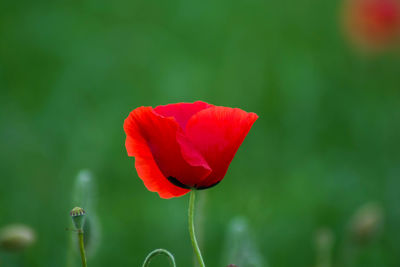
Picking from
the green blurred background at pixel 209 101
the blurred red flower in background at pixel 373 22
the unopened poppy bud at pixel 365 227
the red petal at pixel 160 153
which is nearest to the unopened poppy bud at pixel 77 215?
the red petal at pixel 160 153

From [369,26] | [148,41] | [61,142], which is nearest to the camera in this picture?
[61,142]

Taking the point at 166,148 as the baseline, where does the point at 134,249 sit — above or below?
above

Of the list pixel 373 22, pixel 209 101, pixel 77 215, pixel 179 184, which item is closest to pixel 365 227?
pixel 179 184

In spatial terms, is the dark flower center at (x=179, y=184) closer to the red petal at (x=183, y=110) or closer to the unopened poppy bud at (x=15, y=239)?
the red petal at (x=183, y=110)

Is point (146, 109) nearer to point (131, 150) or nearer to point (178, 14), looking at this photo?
point (131, 150)

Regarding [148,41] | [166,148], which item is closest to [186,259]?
[166,148]

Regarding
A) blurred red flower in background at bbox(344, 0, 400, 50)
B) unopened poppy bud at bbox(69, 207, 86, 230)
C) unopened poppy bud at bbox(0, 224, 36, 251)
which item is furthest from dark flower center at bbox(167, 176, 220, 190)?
blurred red flower in background at bbox(344, 0, 400, 50)

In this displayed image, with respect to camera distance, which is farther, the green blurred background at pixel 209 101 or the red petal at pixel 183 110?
the green blurred background at pixel 209 101
